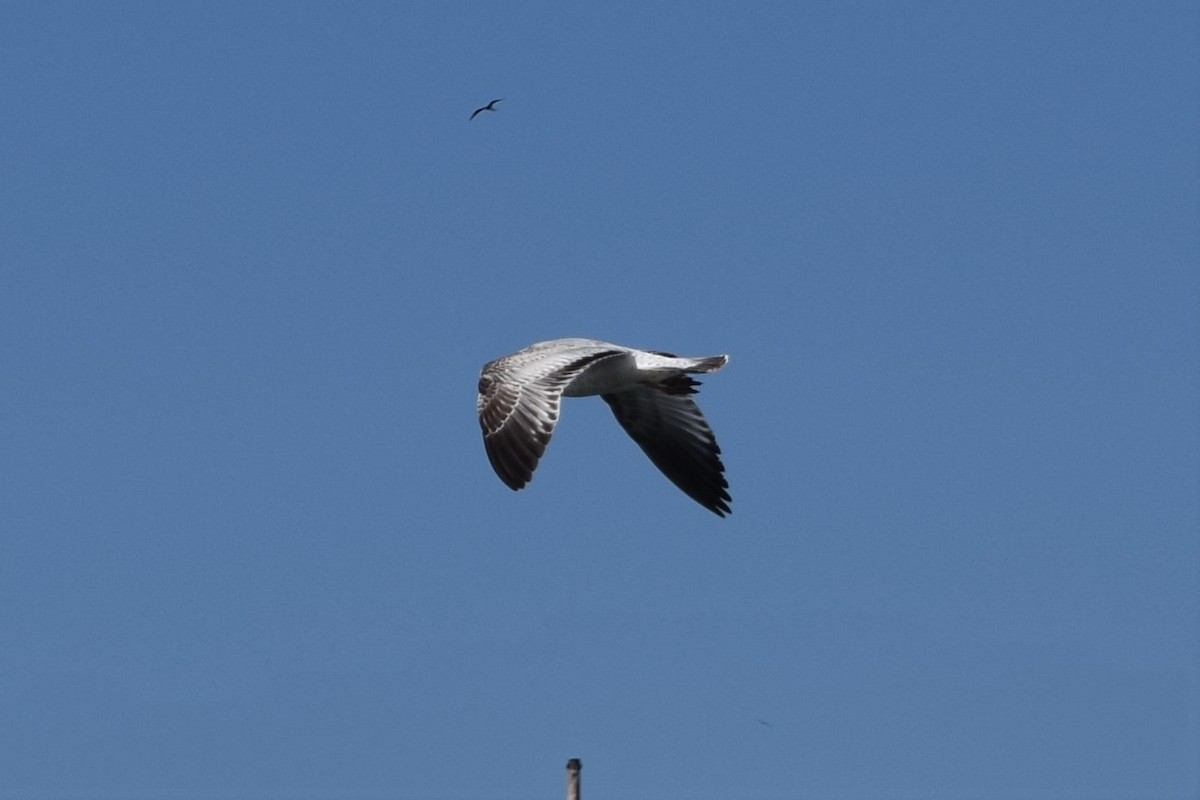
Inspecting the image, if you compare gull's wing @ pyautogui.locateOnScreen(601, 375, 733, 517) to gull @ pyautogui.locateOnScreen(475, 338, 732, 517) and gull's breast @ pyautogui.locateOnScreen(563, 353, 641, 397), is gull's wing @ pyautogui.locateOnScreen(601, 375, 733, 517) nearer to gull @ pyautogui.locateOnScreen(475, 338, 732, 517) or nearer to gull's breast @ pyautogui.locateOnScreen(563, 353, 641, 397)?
gull @ pyautogui.locateOnScreen(475, 338, 732, 517)

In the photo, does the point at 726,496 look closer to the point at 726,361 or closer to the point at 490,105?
the point at 726,361

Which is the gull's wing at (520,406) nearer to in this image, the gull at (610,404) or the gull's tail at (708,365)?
the gull at (610,404)

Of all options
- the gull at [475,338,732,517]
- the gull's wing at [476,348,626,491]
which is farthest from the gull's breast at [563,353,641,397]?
the gull's wing at [476,348,626,491]

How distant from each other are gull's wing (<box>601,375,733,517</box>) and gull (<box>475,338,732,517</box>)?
0.01 meters

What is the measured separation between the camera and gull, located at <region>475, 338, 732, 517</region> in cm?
2795

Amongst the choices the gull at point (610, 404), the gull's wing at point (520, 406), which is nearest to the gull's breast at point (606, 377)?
the gull at point (610, 404)

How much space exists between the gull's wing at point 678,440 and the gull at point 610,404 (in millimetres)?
15

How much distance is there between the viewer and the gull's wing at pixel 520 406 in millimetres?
27516

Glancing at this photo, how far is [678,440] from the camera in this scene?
3441cm

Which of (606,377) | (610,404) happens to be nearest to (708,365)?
(606,377)

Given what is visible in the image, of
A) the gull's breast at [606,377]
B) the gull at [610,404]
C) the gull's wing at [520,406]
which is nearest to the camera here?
the gull's wing at [520,406]

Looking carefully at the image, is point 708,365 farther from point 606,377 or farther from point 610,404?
point 610,404

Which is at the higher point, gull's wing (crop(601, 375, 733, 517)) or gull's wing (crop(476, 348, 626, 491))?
gull's wing (crop(601, 375, 733, 517))

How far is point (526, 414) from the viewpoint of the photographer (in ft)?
92.7
